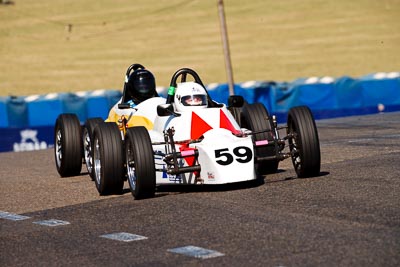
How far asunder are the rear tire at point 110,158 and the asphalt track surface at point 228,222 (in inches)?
7.0

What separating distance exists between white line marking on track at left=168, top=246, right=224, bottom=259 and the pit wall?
18173 mm

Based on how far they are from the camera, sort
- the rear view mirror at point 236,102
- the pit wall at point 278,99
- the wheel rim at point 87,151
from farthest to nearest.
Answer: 1. the pit wall at point 278,99
2. the wheel rim at point 87,151
3. the rear view mirror at point 236,102

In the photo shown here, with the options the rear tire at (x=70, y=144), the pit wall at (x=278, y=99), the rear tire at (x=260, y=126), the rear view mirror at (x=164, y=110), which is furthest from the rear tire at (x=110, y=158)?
the pit wall at (x=278, y=99)

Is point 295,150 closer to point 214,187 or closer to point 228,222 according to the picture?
point 214,187

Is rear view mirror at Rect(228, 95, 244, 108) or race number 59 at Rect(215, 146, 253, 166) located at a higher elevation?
rear view mirror at Rect(228, 95, 244, 108)

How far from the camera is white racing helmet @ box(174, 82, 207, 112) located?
43.4ft

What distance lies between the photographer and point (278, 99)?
2973 cm

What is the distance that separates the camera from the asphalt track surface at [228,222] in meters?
8.41

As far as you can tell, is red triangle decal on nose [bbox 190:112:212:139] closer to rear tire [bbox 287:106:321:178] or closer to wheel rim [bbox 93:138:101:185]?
rear tire [bbox 287:106:321:178]

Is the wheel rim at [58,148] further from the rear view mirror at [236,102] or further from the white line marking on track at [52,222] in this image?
the white line marking on track at [52,222]

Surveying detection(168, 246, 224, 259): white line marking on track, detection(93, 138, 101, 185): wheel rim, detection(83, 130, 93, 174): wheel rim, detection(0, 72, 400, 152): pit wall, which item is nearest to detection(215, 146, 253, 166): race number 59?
detection(93, 138, 101, 185): wheel rim

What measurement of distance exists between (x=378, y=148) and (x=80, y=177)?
452 cm

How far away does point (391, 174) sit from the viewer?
492 inches

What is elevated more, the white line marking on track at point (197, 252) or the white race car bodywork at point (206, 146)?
the white race car bodywork at point (206, 146)
